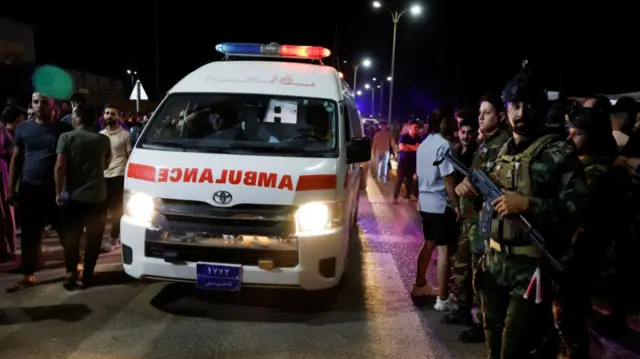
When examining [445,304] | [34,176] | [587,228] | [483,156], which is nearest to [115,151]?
[34,176]

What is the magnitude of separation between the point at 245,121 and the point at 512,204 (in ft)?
11.3

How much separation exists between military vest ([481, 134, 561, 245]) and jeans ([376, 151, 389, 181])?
12841 millimetres

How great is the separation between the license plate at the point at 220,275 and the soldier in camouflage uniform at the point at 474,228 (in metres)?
1.95

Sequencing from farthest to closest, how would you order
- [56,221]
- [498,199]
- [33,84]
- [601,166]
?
[33,84] < [56,221] < [601,166] < [498,199]

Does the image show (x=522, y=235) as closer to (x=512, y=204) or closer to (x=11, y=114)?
(x=512, y=204)

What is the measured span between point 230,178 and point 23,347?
2063mm

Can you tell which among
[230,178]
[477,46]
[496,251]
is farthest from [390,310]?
[477,46]

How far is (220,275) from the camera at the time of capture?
5148mm

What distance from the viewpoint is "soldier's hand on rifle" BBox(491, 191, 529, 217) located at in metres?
3.22

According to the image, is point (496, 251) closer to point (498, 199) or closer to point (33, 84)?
point (498, 199)

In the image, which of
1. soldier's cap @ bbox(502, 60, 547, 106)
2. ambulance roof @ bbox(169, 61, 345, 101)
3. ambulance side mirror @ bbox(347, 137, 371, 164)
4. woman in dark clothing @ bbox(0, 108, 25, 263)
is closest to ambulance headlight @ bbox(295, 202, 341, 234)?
ambulance side mirror @ bbox(347, 137, 371, 164)

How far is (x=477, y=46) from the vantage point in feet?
178

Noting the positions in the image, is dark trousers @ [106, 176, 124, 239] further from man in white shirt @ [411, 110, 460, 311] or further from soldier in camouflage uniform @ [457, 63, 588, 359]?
soldier in camouflage uniform @ [457, 63, 588, 359]

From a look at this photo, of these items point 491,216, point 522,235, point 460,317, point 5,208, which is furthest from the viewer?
point 5,208
